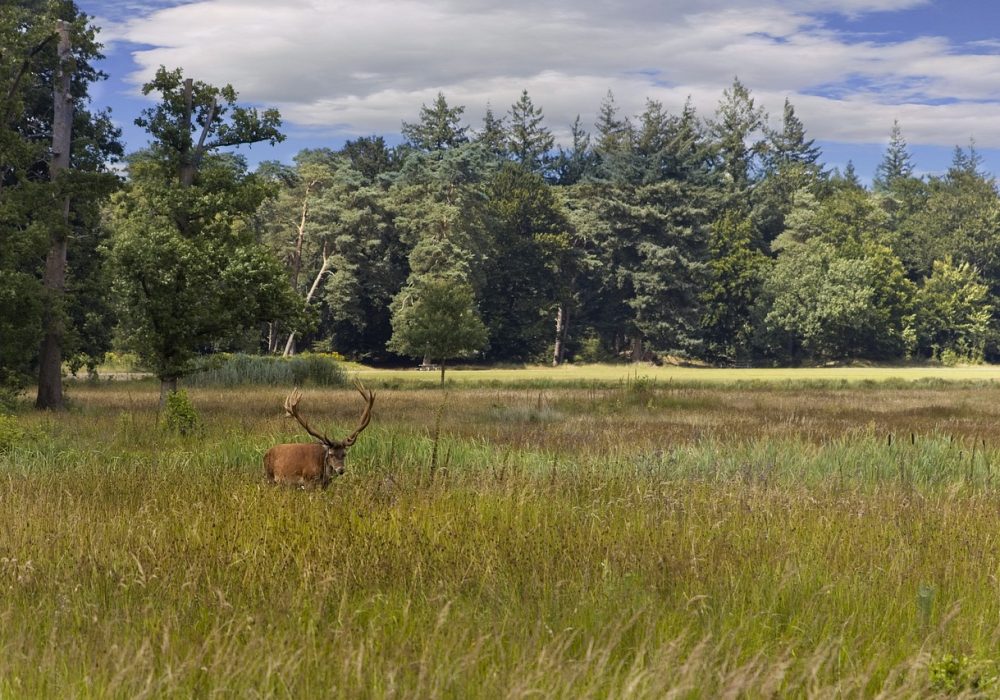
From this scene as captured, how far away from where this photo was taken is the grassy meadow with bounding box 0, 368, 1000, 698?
3.64m

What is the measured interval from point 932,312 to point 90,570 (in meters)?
96.1

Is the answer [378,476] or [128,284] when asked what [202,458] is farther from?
[128,284]

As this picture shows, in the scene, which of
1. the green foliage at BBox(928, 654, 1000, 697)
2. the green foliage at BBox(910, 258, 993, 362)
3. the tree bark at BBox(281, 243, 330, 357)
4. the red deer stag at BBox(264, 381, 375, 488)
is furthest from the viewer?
the green foliage at BBox(910, 258, 993, 362)

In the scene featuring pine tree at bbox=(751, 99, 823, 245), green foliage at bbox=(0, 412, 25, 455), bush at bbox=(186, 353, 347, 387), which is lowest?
bush at bbox=(186, 353, 347, 387)

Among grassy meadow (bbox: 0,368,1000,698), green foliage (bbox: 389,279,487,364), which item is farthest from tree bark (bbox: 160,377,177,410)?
green foliage (bbox: 389,279,487,364)

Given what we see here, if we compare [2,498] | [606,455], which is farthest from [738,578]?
[606,455]

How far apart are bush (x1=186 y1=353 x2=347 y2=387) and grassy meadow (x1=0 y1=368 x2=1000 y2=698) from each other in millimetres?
29563

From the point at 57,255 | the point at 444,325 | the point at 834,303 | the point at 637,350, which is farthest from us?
the point at 637,350

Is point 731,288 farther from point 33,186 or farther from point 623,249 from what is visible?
point 33,186

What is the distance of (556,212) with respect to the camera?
8462 cm

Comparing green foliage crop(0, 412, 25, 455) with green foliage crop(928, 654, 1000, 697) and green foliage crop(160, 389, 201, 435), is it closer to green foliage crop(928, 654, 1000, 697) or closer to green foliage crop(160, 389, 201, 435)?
green foliage crop(160, 389, 201, 435)

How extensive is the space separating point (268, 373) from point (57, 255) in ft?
58.5

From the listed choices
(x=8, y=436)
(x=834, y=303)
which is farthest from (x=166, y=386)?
(x=834, y=303)

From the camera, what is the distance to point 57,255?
2362 centimetres
